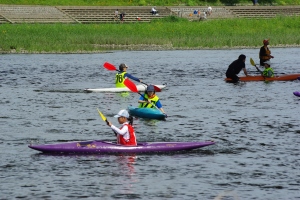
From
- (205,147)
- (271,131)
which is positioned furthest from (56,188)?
(271,131)

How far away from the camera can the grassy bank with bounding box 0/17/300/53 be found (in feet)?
219

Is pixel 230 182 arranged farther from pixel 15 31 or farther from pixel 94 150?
pixel 15 31

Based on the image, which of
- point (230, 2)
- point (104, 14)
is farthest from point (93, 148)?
point (230, 2)

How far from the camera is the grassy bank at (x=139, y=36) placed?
66688 mm

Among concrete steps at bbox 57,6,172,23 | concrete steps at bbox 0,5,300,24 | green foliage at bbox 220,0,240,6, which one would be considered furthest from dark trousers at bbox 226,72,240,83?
green foliage at bbox 220,0,240,6

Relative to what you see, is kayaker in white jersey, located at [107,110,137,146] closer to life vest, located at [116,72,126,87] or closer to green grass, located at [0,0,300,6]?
life vest, located at [116,72,126,87]

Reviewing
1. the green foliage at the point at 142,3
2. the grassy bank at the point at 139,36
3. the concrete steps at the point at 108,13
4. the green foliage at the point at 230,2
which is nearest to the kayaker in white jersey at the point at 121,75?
the grassy bank at the point at 139,36

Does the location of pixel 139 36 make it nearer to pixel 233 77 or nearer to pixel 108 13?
pixel 108 13

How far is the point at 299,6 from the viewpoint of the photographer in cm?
10819

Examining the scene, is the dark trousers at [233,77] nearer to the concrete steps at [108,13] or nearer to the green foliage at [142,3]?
the concrete steps at [108,13]

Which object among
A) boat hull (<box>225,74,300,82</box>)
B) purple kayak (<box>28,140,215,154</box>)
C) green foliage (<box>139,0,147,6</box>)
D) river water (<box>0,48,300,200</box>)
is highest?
green foliage (<box>139,0,147,6</box>)

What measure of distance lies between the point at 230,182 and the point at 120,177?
278 centimetres

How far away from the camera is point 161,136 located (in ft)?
89.0

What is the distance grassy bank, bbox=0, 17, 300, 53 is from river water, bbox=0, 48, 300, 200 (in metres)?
14.6
